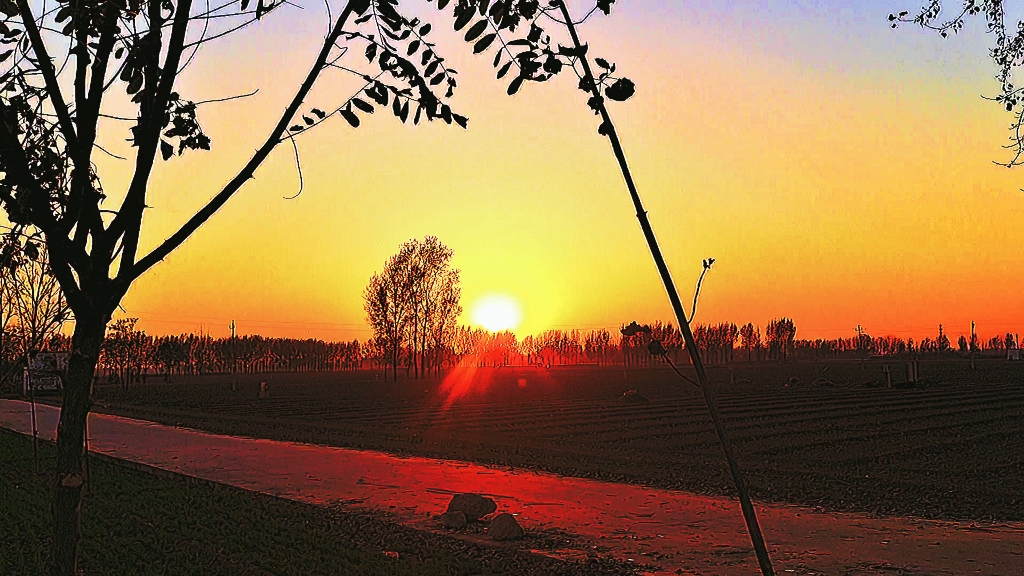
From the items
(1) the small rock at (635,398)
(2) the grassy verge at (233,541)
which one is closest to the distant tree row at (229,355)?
(1) the small rock at (635,398)

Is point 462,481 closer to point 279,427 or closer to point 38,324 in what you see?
point 38,324

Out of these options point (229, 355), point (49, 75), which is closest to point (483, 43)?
point (49, 75)

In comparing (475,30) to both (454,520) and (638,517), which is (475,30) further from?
(638,517)

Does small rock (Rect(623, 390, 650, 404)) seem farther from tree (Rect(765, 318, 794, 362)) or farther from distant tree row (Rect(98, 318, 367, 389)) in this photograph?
tree (Rect(765, 318, 794, 362))

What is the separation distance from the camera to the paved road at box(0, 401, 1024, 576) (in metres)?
8.21

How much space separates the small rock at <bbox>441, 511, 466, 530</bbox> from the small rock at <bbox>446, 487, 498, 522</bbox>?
7 centimetres

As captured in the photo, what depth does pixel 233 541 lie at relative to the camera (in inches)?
360

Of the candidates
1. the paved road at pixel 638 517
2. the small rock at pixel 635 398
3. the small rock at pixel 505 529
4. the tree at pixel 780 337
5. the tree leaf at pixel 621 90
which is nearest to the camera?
the tree leaf at pixel 621 90

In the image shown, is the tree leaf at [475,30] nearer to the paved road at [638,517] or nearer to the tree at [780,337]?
the paved road at [638,517]

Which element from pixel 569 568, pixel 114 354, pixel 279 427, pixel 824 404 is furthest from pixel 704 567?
pixel 114 354

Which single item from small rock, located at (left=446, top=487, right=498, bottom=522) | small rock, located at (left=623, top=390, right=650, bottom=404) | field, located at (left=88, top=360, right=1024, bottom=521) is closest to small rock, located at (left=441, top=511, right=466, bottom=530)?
small rock, located at (left=446, top=487, right=498, bottom=522)

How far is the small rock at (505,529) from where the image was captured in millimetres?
9214

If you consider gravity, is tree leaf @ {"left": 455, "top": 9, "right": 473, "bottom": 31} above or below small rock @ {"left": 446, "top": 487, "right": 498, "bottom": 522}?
above

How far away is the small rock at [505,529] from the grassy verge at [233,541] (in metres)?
0.37
